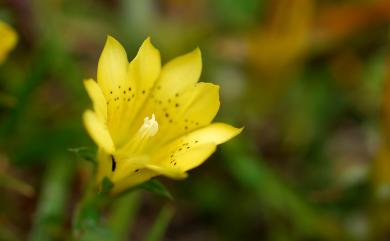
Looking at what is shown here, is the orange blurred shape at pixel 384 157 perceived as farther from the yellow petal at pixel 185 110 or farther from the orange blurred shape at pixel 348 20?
the yellow petal at pixel 185 110

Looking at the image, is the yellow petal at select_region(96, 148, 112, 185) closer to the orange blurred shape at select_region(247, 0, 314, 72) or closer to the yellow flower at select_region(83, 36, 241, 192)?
the yellow flower at select_region(83, 36, 241, 192)

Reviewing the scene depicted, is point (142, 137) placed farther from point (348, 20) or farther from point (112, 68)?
point (348, 20)

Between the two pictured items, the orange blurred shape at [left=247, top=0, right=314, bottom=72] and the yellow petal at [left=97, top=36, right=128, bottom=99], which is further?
the orange blurred shape at [left=247, top=0, right=314, bottom=72]

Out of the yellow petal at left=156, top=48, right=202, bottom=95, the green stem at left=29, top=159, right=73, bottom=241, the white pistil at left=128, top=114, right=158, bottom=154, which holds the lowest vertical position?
the green stem at left=29, top=159, right=73, bottom=241

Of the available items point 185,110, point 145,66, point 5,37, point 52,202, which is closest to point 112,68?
point 145,66

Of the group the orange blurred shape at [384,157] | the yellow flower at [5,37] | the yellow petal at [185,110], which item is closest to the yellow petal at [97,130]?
the yellow petal at [185,110]

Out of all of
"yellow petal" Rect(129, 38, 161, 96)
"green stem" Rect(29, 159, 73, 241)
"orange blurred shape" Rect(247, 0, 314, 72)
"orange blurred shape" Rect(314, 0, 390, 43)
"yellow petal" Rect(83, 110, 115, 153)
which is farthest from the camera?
"orange blurred shape" Rect(314, 0, 390, 43)

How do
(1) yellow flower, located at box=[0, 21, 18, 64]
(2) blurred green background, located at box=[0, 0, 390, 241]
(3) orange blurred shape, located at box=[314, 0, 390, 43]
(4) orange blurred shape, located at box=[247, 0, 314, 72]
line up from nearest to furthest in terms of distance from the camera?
(1) yellow flower, located at box=[0, 21, 18, 64], (2) blurred green background, located at box=[0, 0, 390, 241], (4) orange blurred shape, located at box=[247, 0, 314, 72], (3) orange blurred shape, located at box=[314, 0, 390, 43]

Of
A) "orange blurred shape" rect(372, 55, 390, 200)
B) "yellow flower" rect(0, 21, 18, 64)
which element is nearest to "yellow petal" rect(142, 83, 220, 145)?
"yellow flower" rect(0, 21, 18, 64)
